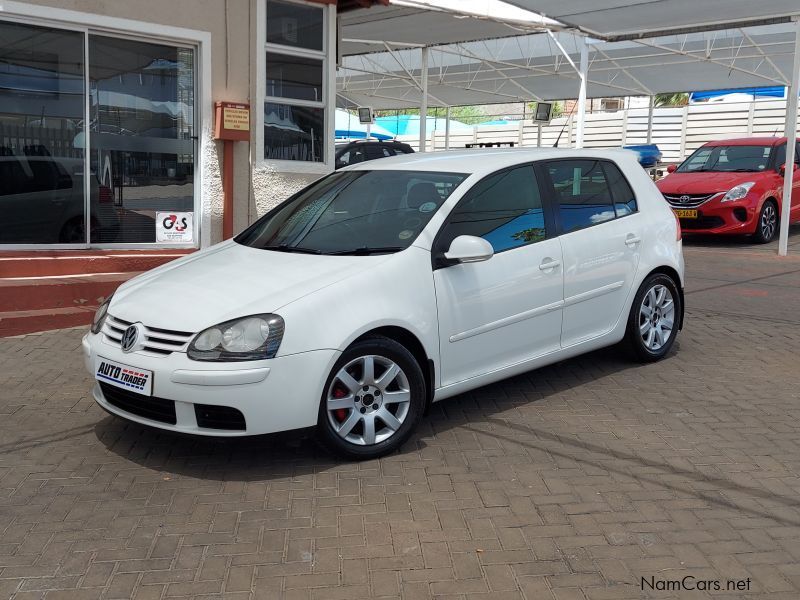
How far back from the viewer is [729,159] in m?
15.2

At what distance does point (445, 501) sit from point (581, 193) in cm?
273

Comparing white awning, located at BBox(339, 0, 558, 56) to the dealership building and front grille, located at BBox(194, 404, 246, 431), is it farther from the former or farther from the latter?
front grille, located at BBox(194, 404, 246, 431)

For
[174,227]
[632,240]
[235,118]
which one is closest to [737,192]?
[235,118]

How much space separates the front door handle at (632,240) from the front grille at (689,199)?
8.52m

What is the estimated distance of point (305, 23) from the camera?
10086 millimetres

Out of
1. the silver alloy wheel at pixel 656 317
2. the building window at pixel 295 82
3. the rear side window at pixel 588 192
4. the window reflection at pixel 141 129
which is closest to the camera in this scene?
the rear side window at pixel 588 192

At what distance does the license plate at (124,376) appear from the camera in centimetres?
443

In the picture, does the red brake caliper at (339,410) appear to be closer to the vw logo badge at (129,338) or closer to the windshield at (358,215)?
the windshield at (358,215)

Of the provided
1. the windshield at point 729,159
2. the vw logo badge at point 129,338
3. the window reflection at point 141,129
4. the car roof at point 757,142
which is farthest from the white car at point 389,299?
the car roof at point 757,142

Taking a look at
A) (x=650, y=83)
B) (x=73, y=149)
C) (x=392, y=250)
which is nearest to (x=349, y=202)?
(x=392, y=250)

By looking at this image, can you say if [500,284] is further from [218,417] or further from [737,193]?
[737,193]

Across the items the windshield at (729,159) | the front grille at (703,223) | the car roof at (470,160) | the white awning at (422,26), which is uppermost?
the white awning at (422,26)

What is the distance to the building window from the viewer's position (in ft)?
32.1

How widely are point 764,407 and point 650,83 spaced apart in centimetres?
2470
